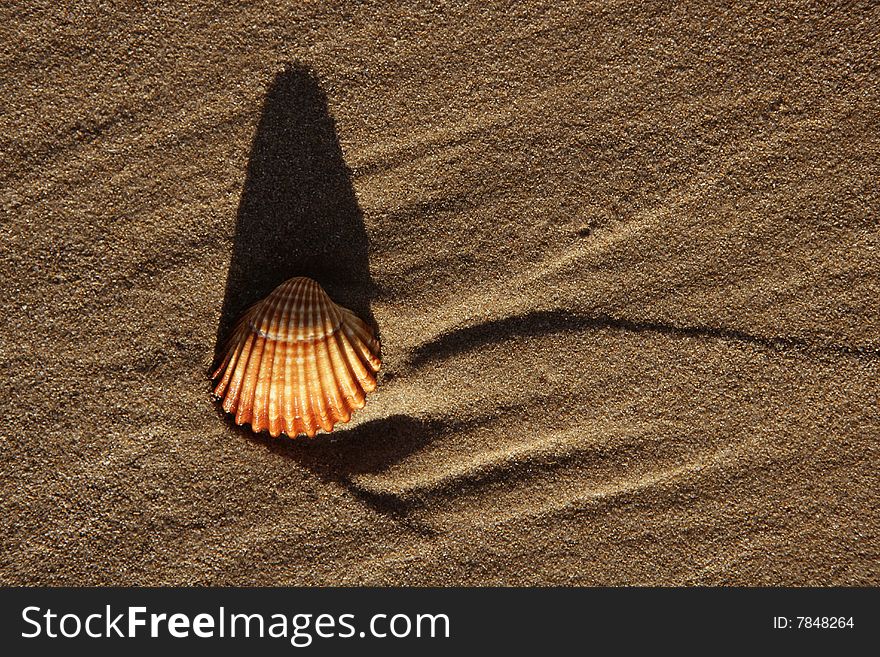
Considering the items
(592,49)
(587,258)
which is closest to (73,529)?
(587,258)

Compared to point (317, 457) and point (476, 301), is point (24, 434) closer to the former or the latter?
point (317, 457)

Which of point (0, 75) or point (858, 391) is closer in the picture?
point (0, 75)

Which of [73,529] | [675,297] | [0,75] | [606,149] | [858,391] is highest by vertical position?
[0,75]

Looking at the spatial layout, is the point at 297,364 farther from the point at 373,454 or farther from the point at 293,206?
the point at 293,206

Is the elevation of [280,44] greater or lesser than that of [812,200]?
greater

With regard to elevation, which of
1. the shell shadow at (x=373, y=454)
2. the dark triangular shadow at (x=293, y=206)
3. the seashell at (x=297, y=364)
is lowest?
the shell shadow at (x=373, y=454)

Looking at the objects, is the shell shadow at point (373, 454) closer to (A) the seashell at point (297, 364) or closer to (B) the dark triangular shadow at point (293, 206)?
(A) the seashell at point (297, 364)

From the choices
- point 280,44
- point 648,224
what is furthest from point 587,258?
point 280,44

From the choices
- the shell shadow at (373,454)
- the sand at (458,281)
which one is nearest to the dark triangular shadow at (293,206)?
the sand at (458,281)
